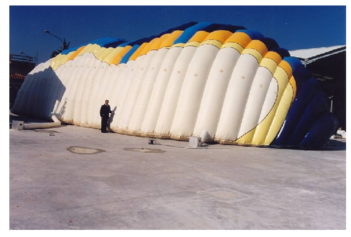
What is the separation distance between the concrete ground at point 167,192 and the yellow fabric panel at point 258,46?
470 cm

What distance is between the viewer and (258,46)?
11461 millimetres

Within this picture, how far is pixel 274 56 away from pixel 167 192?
322 inches

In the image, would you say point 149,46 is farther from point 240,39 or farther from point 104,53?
point 240,39

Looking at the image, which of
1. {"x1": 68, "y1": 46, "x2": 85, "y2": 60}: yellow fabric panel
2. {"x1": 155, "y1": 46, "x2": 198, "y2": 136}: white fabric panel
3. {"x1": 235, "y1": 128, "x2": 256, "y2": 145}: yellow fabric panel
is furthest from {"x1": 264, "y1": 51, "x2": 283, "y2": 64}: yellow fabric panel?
{"x1": 68, "y1": 46, "x2": 85, "y2": 60}: yellow fabric panel

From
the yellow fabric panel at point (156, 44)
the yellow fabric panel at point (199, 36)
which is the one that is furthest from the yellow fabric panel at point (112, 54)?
the yellow fabric panel at point (199, 36)

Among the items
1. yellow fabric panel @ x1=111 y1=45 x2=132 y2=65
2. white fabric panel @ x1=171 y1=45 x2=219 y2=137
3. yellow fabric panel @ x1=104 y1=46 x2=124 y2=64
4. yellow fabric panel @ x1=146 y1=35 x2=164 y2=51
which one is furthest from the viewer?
yellow fabric panel @ x1=104 y1=46 x2=124 y2=64

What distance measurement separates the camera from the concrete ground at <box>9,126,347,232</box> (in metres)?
3.46

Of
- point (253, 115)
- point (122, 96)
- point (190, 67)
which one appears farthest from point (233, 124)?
point (122, 96)

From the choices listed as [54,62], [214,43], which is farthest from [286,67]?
[54,62]

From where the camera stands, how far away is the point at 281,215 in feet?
12.8

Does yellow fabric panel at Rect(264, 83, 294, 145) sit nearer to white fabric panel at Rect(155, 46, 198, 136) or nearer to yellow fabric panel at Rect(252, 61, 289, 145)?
yellow fabric panel at Rect(252, 61, 289, 145)

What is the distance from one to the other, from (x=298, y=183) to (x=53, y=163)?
4.62 metres

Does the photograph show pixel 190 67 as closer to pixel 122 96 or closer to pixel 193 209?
pixel 122 96

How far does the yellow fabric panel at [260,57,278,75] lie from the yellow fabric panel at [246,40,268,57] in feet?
1.07
